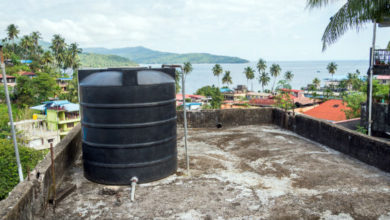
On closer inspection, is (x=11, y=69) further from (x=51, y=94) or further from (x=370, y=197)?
(x=370, y=197)

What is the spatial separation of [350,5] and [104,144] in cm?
868

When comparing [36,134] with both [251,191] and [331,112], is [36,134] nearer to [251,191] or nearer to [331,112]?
[331,112]

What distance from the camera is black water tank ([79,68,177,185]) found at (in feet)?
21.9

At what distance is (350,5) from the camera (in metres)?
10.2

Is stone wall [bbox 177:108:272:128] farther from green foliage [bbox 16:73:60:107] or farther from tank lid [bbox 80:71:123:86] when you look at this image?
green foliage [bbox 16:73:60:107]

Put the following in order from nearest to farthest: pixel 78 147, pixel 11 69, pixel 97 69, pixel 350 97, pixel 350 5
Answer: pixel 97 69 < pixel 78 147 < pixel 350 5 < pixel 350 97 < pixel 11 69

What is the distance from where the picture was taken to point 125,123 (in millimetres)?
6707

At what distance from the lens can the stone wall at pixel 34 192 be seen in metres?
4.76

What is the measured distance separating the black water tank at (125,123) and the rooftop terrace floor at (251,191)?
0.39 metres

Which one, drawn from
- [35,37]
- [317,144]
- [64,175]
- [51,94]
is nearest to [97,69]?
[64,175]

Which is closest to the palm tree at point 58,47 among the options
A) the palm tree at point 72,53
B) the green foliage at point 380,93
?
the palm tree at point 72,53

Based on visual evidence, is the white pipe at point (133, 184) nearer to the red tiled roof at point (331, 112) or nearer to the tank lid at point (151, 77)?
the tank lid at point (151, 77)

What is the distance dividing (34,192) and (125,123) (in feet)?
6.88

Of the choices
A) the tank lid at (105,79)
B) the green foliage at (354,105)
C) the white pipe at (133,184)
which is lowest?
the green foliage at (354,105)
